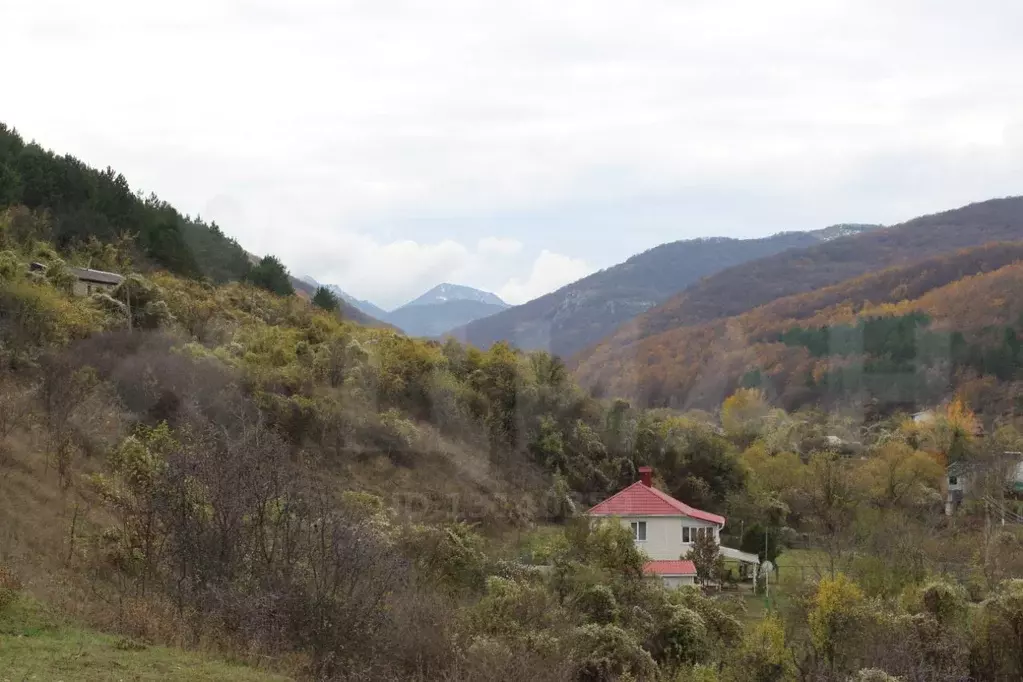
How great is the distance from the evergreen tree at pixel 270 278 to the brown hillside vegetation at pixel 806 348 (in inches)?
844

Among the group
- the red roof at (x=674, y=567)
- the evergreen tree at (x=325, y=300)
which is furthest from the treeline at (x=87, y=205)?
the red roof at (x=674, y=567)

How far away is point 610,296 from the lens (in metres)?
132

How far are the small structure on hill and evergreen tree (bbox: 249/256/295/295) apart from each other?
33.2 feet

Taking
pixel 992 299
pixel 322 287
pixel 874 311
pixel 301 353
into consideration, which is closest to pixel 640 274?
pixel 874 311

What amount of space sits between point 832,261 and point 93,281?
125m

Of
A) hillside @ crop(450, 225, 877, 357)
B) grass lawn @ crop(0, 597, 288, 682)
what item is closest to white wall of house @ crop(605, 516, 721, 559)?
grass lawn @ crop(0, 597, 288, 682)

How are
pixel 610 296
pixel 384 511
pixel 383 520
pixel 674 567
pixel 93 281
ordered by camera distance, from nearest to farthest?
pixel 383 520 → pixel 384 511 → pixel 674 567 → pixel 93 281 → pixel 610 296

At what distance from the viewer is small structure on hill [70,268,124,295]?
2508 centimetres

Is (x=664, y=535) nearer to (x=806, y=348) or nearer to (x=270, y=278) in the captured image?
(x=270, y=278)

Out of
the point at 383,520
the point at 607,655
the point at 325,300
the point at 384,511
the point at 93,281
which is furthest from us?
the point at 325,300

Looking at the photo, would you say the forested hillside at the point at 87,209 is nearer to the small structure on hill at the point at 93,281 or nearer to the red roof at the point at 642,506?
the small structure on hill at the point at 93,281

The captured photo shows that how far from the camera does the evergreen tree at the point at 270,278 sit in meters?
36.6

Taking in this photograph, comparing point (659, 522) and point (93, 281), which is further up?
point (93, 281)

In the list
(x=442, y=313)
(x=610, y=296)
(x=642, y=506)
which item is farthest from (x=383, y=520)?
(x=442, y=313)
